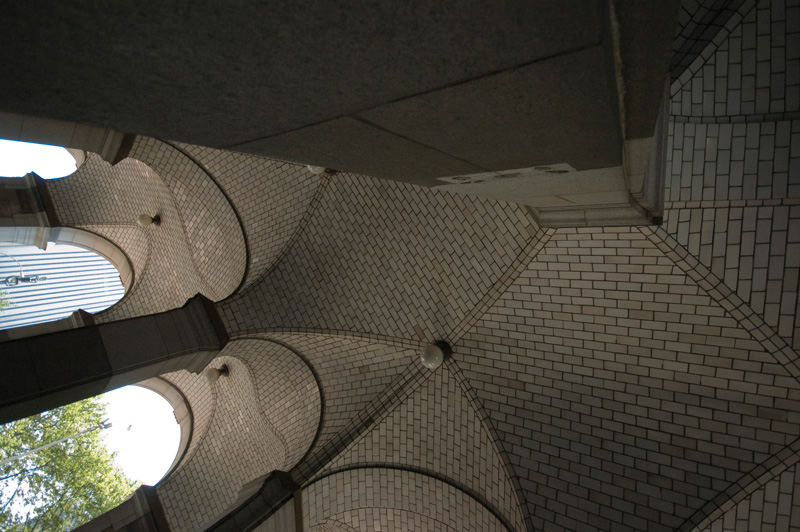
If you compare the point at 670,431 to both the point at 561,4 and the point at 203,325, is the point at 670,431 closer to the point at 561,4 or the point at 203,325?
the point at 203,325

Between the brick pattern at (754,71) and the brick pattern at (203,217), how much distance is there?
6.83 meters

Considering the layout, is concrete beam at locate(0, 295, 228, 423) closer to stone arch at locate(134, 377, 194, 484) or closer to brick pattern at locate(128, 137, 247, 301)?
brick pattern at locate(128, 137, 247, 301)

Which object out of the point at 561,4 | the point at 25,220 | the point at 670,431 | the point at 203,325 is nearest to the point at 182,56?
the point at 561,4

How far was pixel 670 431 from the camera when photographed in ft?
20.0

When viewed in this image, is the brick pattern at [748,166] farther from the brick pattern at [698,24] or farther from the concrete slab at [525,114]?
the concrete slab at [525,114]

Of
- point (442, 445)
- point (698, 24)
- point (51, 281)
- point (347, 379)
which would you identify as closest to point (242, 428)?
point (347, 379)

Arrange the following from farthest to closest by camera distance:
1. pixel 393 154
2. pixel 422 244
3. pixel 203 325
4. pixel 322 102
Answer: pixel 422 244 → pixel 203 325 → pixel 393 154 → pixel 322 102

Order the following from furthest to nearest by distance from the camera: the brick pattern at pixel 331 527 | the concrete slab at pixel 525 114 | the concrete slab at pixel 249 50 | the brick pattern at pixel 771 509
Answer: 1. the brick pattern at pixel 331 527
2. the brick pattern at pixel 771 509
3. the concrete slab at pixel 525 114
4. the concrete slab at pixel 249 50

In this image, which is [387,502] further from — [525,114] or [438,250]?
[525,114]

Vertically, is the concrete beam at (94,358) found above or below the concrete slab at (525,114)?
below

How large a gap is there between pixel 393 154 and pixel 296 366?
713 centimetres

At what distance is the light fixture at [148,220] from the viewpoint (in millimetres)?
10156

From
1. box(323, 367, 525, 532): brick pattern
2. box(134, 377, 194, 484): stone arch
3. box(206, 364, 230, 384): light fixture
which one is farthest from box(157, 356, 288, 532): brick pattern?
box(323, 367, 525, 532): brick pattern

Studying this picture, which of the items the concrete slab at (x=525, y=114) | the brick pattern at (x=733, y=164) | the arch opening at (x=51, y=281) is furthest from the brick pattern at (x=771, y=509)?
the arch opening at (x=51, y=281)
